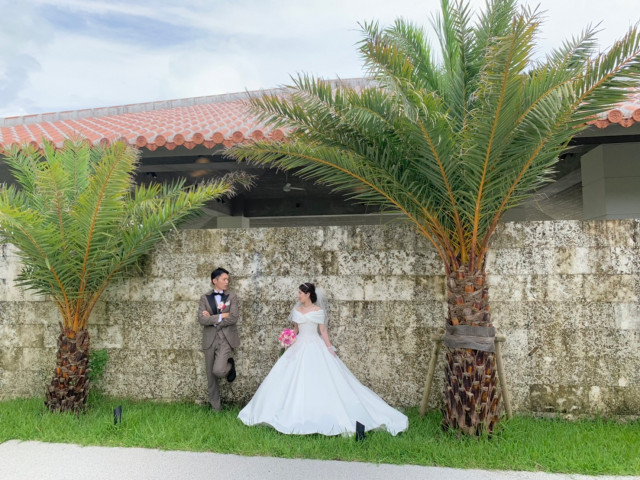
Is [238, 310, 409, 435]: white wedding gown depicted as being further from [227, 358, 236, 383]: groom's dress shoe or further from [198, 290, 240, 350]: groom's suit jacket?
[198, 290, 240, 350]: groom's suit jacket

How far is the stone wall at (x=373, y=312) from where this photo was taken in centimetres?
505

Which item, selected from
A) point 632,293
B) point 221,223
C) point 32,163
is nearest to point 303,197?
point 221,223

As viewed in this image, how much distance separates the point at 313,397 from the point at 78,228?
9.91ft

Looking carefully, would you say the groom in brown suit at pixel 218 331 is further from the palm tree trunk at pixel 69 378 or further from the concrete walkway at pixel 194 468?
the palm tree trunk at pixel 69 378

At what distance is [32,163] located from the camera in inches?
208

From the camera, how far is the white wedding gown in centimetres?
463

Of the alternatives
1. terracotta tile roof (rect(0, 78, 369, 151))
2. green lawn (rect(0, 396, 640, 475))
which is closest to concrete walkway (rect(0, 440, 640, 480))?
green lawn (rect(0, 396, 640, 475))

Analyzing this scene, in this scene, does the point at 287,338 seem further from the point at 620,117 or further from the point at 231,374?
the point at 620,117

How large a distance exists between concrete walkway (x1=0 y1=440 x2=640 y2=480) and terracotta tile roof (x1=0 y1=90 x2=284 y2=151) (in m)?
3.00

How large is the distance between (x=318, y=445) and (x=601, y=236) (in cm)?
364

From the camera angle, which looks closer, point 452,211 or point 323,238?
point 452,211

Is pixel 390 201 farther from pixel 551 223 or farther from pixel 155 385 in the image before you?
pixel 155 385

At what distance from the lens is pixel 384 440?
14.3 ft

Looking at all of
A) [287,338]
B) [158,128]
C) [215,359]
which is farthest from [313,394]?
[158,128]
